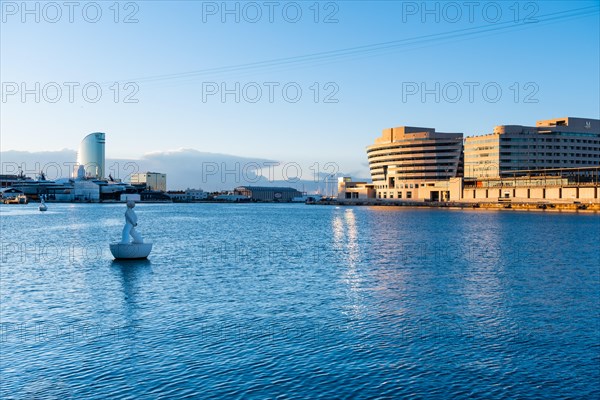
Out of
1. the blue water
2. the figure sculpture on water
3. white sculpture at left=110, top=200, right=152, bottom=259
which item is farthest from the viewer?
white sculpture at left=110, top=200, right=152, bottom=259

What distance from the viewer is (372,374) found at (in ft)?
59.1

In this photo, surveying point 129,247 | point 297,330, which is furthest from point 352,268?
point 297,330

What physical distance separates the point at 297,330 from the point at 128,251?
84.9 ft

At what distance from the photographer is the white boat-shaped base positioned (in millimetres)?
45125

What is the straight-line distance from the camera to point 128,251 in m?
45.2

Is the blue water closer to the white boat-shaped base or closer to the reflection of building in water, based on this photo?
the reflection of building in water

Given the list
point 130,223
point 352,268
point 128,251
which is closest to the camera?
point 352,268

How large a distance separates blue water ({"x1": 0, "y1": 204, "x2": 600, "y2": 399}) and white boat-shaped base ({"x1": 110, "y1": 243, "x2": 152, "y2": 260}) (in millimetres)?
1203

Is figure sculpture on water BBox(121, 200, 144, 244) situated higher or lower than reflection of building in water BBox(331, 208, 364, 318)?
higher

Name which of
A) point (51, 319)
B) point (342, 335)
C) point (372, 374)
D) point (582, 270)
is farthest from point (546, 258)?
point (51, 319)

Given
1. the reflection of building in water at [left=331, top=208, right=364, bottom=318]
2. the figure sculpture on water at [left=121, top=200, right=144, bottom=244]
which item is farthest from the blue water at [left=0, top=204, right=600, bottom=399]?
the figure sculpture on water at [left=121, top=200, right=144, bottom=244]

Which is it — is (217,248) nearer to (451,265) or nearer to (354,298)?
(451,265)

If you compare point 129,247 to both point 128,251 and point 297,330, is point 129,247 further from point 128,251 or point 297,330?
point 297,330

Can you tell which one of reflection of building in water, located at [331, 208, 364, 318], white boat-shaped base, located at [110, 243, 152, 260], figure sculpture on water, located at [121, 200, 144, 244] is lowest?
reflection of building in water, located at [331, 208, 364, 318]
